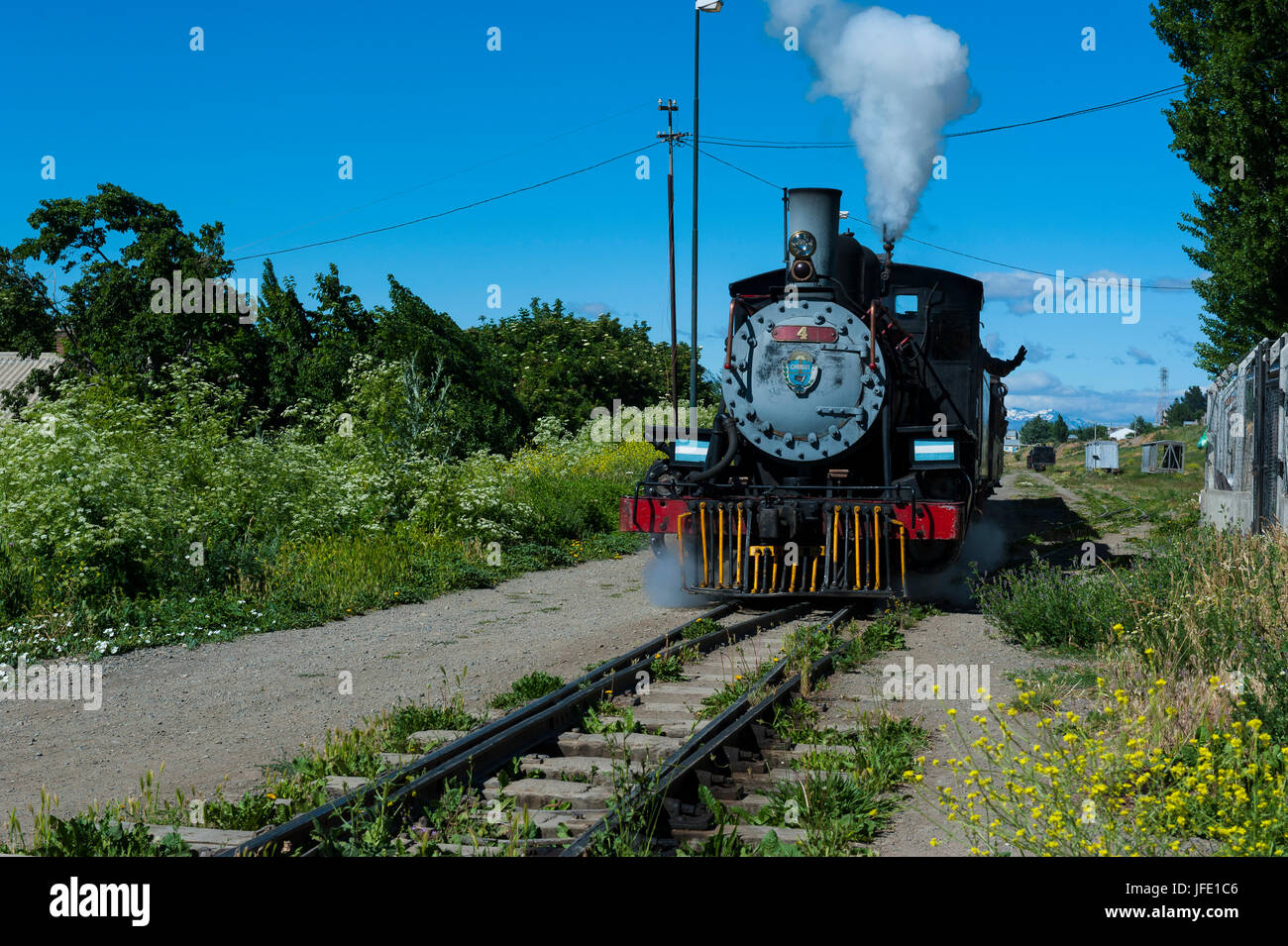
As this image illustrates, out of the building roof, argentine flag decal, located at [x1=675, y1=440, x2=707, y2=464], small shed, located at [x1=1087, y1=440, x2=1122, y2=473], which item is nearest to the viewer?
argentine flag decal, located at [x1=675, y1=440, x2=707, y2=464]

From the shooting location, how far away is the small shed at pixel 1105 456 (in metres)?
49.0

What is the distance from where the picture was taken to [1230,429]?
12703 mm

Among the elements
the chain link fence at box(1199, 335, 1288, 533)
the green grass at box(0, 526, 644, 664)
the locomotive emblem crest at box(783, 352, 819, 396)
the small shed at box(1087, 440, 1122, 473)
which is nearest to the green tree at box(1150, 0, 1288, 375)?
the chain link fence at box(1199, 335, 1288, 533)

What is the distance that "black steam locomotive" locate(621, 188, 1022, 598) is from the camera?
975cm

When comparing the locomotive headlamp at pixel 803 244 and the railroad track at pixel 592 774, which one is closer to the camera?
the railroad track at pixel 592 774

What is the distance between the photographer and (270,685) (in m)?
7.50

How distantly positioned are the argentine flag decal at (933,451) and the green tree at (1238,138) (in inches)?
463

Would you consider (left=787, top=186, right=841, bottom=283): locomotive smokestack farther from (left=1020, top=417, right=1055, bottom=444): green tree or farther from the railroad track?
(left=1020, top=417, right=1055, bottom=444): green tree

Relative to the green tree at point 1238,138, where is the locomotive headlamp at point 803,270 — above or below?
below

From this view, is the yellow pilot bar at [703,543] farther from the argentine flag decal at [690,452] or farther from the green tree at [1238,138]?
the green tree at [1238,138]

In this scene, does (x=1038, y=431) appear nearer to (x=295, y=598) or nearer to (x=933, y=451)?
(x=933, y=451)

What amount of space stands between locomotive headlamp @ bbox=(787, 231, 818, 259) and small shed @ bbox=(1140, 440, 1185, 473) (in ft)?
118

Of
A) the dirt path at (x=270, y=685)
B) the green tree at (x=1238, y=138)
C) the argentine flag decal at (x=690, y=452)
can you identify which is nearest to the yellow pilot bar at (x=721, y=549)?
the dirt path at (x=270, y=685)
